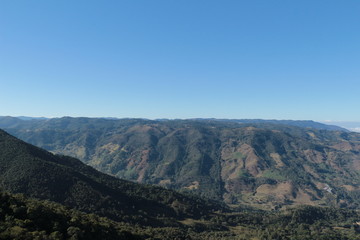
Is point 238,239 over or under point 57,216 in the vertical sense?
under

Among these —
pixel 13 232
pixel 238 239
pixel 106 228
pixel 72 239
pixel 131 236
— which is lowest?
pixel 238 239

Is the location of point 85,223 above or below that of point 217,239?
above

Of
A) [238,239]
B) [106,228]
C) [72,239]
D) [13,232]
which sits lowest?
[238,239]

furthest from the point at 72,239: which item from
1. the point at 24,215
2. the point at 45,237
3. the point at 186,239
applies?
the point at 186,239

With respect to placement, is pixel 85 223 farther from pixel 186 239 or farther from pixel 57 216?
pixel 186 239

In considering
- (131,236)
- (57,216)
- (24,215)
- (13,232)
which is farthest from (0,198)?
(131,236)

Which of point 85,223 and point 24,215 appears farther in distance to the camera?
point 85,223

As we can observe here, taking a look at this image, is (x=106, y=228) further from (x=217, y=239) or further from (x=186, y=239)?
(x=217, y=239)

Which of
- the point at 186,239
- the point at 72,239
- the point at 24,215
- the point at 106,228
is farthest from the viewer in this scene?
the point at 186,239

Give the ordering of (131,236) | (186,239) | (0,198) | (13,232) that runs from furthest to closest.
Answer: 1. (186,239)
2. (131,236)
3. (0,198)
4. (13,232)
